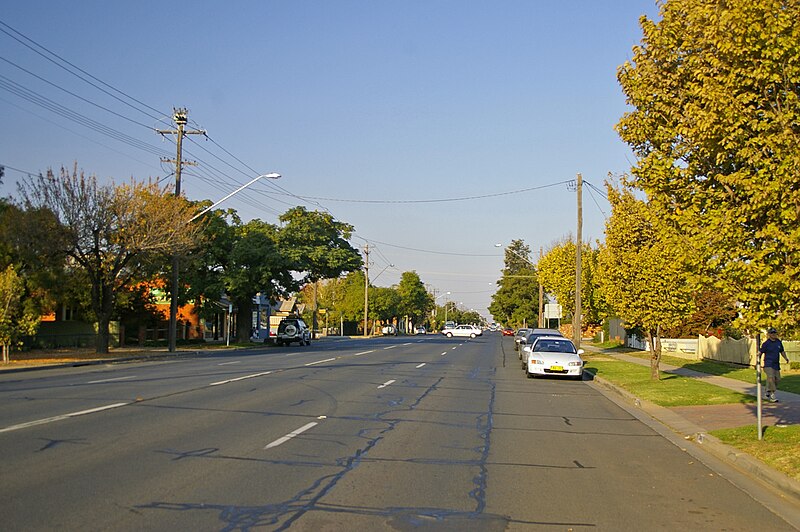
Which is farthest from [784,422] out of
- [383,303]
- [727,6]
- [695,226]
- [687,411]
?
[383,303]

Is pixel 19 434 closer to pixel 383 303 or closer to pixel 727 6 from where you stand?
pixel 727 6

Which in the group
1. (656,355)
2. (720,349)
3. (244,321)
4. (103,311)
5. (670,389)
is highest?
(103,311)

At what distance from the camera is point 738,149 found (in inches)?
397

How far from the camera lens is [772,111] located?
9.72 metres

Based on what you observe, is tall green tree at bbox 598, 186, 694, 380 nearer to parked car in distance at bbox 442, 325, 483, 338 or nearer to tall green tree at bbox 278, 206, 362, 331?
tall green tree at bbox 278, 206, 362, 331

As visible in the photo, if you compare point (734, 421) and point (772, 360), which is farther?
point (772, 360)

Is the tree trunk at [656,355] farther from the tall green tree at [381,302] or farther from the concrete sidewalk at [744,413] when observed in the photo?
the tall green tree at [381,302]

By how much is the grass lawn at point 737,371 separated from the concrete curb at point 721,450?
5.72 m

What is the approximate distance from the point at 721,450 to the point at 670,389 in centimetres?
966

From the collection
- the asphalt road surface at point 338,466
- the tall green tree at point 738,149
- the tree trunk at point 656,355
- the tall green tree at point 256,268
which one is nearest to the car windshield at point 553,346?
the tree trunk at point 656,355

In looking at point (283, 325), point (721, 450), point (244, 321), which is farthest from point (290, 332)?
point (721, 450)

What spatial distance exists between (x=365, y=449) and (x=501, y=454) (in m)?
1.94

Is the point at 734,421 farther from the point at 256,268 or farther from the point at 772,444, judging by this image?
the point at 256,268

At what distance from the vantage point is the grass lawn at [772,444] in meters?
9.99
